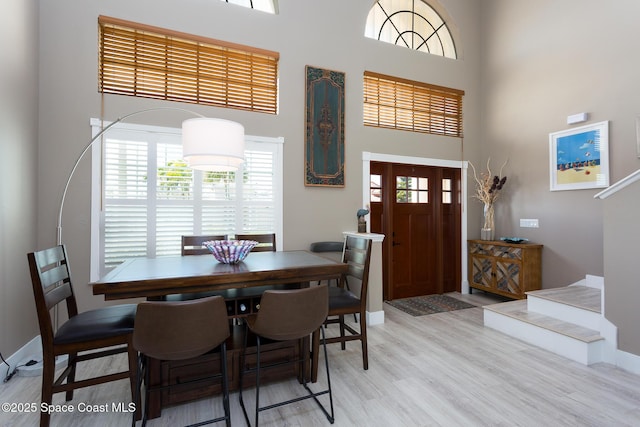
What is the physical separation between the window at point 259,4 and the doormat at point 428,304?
434 centimetres

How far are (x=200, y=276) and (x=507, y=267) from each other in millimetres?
4188

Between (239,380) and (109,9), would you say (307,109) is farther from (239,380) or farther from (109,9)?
(239,380)

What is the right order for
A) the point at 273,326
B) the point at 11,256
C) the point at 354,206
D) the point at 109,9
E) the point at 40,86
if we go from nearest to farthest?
the point at 273,326 → the point at 11,256 → the point at 40,86 → the point at 109,9 → the point at 354,206

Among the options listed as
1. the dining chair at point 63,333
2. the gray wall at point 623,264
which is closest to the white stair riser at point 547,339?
the gray wall at point 623,264

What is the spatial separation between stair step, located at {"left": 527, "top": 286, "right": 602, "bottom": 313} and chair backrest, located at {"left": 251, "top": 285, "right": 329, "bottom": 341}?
287cm

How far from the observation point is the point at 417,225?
4906 millimetres

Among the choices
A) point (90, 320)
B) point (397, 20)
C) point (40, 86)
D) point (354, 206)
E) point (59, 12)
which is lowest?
point (90, 320)

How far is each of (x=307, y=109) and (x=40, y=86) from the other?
275 cm

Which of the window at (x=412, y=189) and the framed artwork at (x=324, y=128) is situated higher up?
the framed artwork at (x=324, y=128)

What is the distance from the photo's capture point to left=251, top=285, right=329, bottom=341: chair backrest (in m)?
1.73

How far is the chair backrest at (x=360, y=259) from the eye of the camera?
2572mm

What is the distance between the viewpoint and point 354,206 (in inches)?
168

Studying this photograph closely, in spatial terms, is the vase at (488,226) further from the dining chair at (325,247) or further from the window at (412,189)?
the dining chair at (325,247)

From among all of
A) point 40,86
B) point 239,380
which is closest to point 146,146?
point 40,86
